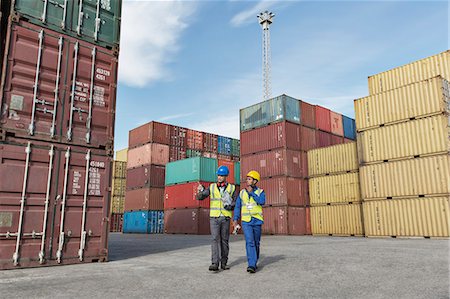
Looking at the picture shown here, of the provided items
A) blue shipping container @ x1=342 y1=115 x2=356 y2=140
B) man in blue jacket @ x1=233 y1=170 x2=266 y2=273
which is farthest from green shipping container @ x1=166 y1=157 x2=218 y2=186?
man in blue jacket @ x1=233 y1=170 x2=266 y2=273

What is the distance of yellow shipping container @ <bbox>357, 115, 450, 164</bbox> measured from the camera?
14.4 metres

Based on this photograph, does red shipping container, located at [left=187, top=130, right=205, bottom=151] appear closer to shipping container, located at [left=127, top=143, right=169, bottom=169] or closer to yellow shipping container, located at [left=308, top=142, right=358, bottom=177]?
shipping container, located at [left=127, top=143, right=169, bottom=169]

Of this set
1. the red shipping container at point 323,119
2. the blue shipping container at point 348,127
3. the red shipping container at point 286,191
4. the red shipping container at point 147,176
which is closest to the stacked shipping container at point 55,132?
the red shipping container at point 286,191

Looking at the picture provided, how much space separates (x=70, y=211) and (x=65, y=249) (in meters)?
0.86

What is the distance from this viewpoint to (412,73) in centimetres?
1662

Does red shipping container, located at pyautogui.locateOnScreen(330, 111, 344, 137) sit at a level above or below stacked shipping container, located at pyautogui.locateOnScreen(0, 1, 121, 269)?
above

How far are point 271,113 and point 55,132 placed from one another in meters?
16.2

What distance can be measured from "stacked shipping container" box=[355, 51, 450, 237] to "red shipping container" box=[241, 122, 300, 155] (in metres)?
4.67

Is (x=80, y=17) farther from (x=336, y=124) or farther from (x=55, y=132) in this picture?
(x=336, y=124)

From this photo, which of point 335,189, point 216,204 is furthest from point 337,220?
point 216,204

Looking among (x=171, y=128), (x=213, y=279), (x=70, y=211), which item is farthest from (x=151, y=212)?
(x=213, y=279)

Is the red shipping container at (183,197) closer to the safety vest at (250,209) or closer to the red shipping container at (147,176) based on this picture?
the red shipping container at (147,176)

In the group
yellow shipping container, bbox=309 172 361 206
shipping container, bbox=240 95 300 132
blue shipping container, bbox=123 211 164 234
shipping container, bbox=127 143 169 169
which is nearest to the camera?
yellow shipping container, bbox=309 172 361 206

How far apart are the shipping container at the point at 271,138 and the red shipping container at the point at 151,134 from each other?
27.7 ft
